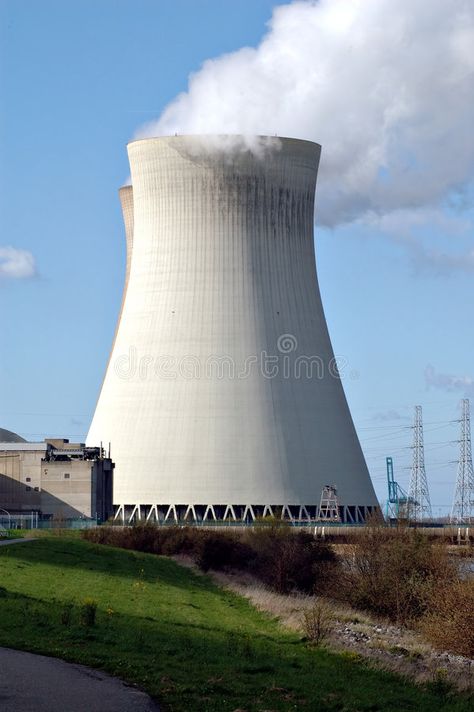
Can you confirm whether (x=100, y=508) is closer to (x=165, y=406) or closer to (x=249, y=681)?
(x=165, y=406)

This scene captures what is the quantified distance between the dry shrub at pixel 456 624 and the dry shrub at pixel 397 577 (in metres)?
3.09

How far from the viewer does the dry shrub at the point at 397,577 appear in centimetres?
2378

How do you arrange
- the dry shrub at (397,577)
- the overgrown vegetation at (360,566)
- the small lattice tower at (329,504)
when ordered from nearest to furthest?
the overgrown vegetation at (360,566), the dry shrub at (397,577), the small lattice tower at (329,504)

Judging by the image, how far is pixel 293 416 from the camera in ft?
139

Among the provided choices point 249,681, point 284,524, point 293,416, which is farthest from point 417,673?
point 293,416

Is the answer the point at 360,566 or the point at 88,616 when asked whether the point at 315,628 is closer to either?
the point at 88,616

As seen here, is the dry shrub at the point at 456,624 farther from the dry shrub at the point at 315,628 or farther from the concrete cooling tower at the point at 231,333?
the concrete cooling tower at the point at 231,333

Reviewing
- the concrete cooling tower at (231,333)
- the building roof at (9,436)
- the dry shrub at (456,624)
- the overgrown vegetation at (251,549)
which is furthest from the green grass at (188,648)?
the building roof at (9,436)

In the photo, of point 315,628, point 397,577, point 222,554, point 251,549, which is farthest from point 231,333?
point 315,628

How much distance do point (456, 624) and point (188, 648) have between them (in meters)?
6.02

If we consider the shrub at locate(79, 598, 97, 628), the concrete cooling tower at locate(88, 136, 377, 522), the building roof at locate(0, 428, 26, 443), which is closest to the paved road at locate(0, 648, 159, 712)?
the shrub at locate(79, 598, 97, 628)

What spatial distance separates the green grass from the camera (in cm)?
1158

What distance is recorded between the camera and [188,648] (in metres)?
14.2

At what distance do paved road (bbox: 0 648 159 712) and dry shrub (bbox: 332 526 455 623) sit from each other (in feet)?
40.0
